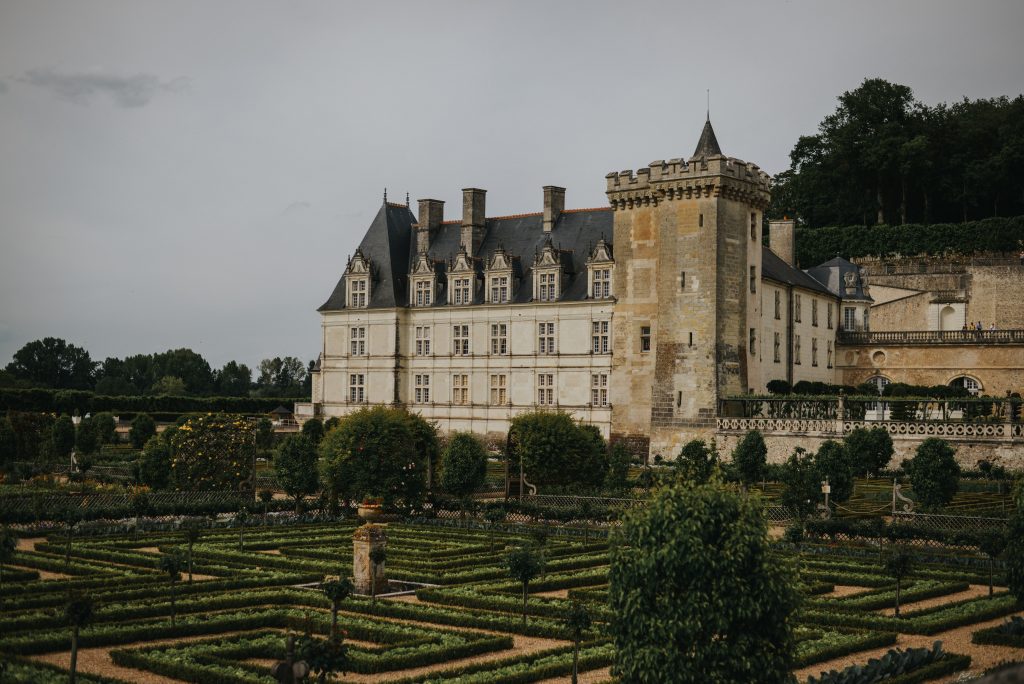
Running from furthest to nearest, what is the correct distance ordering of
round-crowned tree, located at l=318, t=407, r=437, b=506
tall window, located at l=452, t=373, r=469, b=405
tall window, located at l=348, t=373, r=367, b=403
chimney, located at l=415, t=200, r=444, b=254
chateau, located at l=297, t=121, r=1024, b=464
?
tall window, located at l=348, t=373, r=367, b=403 → chimney, located at l=415, t=200, r=444, b=254 → tall window, located at l=452, t=373, r=469, b=405 → chateau, located at l=297, t=121, r=1024, b=464 → round-crowned tree, located at l=318, t=407, r=437, b=506

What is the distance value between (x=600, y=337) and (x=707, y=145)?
30.6 feet

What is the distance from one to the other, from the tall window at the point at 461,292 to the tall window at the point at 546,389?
5.30 meters

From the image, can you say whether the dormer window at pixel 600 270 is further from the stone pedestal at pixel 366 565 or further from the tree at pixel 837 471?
the stone pedestal at pixel 366 565

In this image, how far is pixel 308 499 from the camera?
138ft

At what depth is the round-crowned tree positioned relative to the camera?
37094 mm

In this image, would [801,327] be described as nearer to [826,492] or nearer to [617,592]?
[826,492]

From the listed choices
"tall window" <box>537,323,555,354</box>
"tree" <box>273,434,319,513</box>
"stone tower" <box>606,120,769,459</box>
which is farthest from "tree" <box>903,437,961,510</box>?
"tall window" <box>537,323,555,354</box>

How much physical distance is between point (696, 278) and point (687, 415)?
18.2 ft

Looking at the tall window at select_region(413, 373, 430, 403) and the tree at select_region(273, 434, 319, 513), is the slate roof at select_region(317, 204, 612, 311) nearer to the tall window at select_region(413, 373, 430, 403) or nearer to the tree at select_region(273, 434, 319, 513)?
the tall window at select_region(413, 373, 430, 403)

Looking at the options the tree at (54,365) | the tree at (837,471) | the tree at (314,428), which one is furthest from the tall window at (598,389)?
the tree at (54,365)

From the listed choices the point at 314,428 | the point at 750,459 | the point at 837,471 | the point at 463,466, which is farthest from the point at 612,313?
the point at 837,471

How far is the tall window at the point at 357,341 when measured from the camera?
63219 mm

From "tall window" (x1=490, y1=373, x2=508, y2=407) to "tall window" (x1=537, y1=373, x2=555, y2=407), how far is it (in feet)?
6.06

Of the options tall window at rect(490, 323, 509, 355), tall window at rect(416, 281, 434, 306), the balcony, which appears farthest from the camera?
tall window at rect(416, 281, 434, 306)
